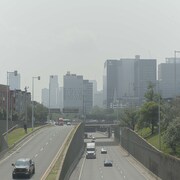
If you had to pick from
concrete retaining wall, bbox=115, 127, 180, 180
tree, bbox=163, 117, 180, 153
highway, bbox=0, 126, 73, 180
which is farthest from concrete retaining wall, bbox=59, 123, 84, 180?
tree, bbox=163, 117, 180, 153

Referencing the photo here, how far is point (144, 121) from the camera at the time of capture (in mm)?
96188

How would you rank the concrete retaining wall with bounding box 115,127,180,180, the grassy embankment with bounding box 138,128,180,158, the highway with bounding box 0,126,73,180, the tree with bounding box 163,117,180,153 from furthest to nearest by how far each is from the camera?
1. the grassy embankment with bounding box 138,128,180,158
2. the tree with bounding box 163,117,180,153
3. the concrete retaining wall with bounding box 115,127,180,180
4. the highway with bounding box 0,126,73,180

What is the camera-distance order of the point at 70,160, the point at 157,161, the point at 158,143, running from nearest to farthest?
1. the point at 157,161
2. the point at 70,160
3. the point at 158,143

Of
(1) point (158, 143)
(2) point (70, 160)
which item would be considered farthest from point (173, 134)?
(2) point (70, 160)

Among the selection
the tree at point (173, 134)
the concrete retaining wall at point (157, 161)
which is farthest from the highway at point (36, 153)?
the tree at point (173, 134)

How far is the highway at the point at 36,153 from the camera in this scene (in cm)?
5141

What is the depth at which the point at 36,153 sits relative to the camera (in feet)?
231

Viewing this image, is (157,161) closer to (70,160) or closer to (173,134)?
(173,134)

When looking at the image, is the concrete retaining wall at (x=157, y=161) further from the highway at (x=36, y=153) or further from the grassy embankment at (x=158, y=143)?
the highway at (x=36, y=153)

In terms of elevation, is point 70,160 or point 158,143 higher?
point 158,143

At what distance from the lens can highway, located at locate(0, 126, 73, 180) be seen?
5141cm

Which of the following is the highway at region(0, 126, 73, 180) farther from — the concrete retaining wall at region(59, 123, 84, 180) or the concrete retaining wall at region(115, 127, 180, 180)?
the concrete retaining wall at region(115, 127, 180, 180)

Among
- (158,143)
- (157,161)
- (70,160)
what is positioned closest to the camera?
(157,161)

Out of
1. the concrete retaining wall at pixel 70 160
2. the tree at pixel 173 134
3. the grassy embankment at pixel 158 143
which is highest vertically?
the tree at pixel 173 134
